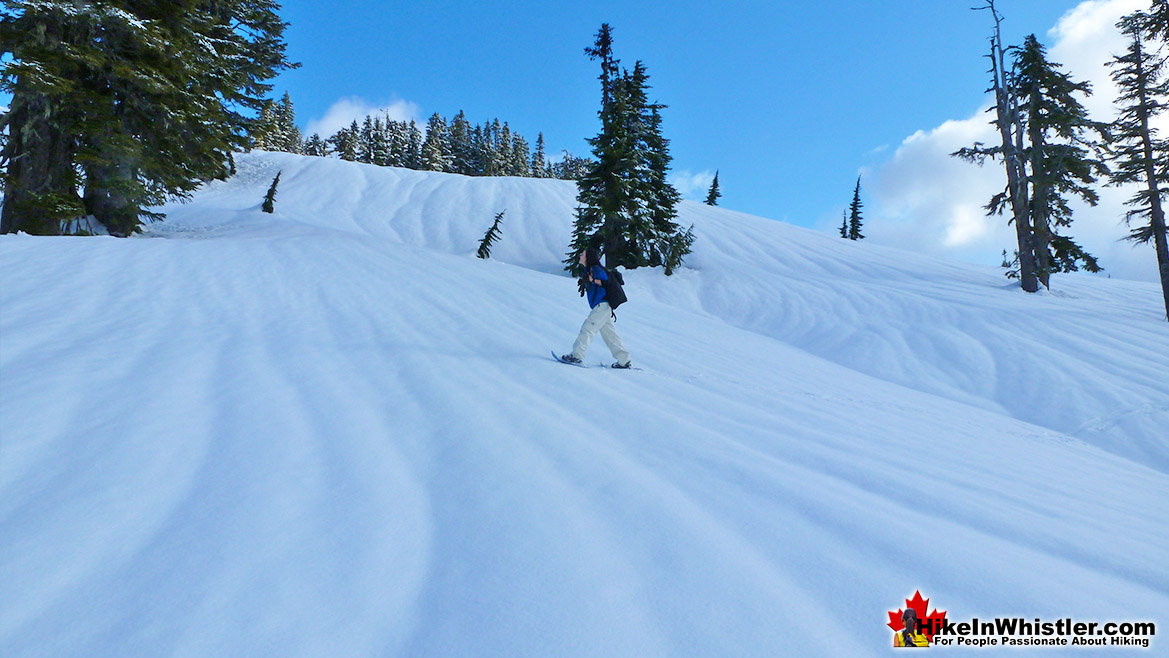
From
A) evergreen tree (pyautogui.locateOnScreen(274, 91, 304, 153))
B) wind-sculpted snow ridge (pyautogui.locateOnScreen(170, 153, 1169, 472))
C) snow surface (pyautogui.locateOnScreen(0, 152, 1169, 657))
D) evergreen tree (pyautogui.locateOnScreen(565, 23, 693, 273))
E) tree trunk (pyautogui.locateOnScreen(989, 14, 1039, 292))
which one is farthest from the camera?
evergreen tree (pyautogui.locateOnScreen(274, 91, 304, 153))

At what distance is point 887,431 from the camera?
416 cm

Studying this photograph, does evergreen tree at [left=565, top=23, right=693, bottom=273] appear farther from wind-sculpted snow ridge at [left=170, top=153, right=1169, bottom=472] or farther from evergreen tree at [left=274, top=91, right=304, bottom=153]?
evergreen tree at [left=274, top=91, right=304, bottom=153]

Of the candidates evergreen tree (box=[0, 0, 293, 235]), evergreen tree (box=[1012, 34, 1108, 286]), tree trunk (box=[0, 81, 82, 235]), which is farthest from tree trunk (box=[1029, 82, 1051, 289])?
tree trunk (box=[0, 81, 82, 235])

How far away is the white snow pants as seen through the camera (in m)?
5.19

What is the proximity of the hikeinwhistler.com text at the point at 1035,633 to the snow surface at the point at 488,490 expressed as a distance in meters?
0.05

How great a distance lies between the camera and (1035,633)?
5.55 ft

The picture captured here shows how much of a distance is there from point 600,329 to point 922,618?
3897 mm

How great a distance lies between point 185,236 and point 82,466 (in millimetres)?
13693

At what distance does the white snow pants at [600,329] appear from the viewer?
519cm

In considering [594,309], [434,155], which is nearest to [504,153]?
[434,155]

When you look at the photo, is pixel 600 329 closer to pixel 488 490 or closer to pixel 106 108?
pixel 488 490

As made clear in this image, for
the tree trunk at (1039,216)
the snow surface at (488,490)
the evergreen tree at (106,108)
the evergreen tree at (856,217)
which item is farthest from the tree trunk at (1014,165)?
the evergreen tree at (856,217)

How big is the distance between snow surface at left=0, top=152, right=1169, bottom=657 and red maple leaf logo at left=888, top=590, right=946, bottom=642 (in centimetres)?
3

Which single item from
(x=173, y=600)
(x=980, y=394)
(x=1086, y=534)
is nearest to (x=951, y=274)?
(x=980, y=394)
